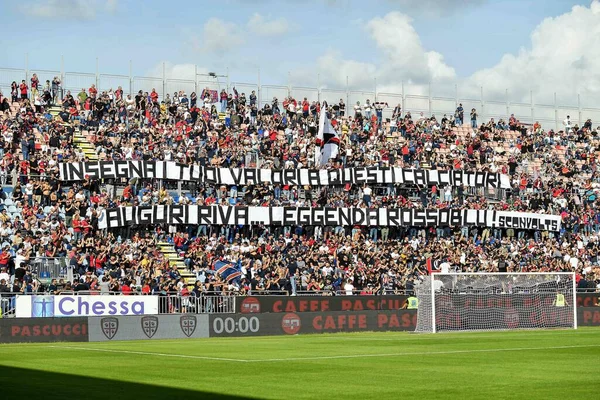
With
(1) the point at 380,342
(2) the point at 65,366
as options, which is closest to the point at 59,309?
(1) the point at 380,342

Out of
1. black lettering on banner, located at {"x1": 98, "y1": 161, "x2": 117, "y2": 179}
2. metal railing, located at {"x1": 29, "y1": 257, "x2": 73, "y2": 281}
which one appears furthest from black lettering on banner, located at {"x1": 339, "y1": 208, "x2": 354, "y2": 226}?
metal railing, located at {"x1": 29, "y1": 257, "x2": 73, "y2": 281}

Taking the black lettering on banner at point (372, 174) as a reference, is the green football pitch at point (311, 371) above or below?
below

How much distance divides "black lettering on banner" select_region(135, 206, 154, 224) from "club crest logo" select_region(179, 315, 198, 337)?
40.2 ft

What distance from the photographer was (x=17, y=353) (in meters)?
26.3

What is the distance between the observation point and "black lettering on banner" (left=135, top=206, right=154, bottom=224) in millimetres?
49375

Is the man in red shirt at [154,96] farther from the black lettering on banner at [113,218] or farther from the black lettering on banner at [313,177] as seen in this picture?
the black lettering on banner at [113,218]

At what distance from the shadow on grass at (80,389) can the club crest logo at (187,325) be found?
1873cm

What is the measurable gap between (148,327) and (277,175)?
1939cm

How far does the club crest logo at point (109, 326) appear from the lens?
35812 mm

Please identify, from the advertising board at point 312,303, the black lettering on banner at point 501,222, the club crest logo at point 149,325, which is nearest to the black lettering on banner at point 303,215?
the advertising board at point 312,303

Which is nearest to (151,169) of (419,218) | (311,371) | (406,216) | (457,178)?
(406,216)

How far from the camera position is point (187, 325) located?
125ft

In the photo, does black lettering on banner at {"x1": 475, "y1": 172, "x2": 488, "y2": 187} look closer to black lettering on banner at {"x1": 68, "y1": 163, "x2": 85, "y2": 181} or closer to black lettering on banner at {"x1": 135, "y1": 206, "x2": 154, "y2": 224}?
black lettering on banner at {"x1": 135, "y1": 206, "x2": 154, "y2": 224}

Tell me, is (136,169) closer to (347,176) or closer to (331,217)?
(331,217)
